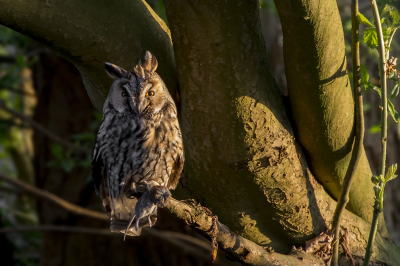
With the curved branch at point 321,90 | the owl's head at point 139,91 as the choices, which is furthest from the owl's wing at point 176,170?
the curved branch at point 321,90

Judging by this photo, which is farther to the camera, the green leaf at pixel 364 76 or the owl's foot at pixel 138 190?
the green leaf at pixel 364 76

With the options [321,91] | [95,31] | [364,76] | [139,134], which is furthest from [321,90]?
[95,31]

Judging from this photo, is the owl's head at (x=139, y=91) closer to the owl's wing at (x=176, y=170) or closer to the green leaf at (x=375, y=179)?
the owl's wing at (x=176, y=170)

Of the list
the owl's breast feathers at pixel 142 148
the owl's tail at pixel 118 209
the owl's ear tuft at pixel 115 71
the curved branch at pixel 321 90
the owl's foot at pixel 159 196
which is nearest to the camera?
the owl's foot at pixel 159 196

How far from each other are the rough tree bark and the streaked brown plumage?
0.27 feet

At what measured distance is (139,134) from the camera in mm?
1705

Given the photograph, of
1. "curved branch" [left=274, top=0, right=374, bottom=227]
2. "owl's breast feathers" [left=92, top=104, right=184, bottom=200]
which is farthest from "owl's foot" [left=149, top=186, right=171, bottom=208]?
"curved branch" [left=274, top=0, right=374, bottom=227]

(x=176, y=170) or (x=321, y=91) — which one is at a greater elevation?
(x=321, y=91)

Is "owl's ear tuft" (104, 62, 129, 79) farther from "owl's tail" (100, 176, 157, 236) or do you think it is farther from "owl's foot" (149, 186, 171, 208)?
"owl's tail" (100, 176, 157, 236)

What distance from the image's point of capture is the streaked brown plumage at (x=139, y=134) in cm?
159

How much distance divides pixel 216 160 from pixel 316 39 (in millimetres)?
647

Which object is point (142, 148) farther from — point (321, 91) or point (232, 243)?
point (321, 91)

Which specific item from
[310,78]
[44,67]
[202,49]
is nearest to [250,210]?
[310,78]

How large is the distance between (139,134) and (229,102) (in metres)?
0.46
